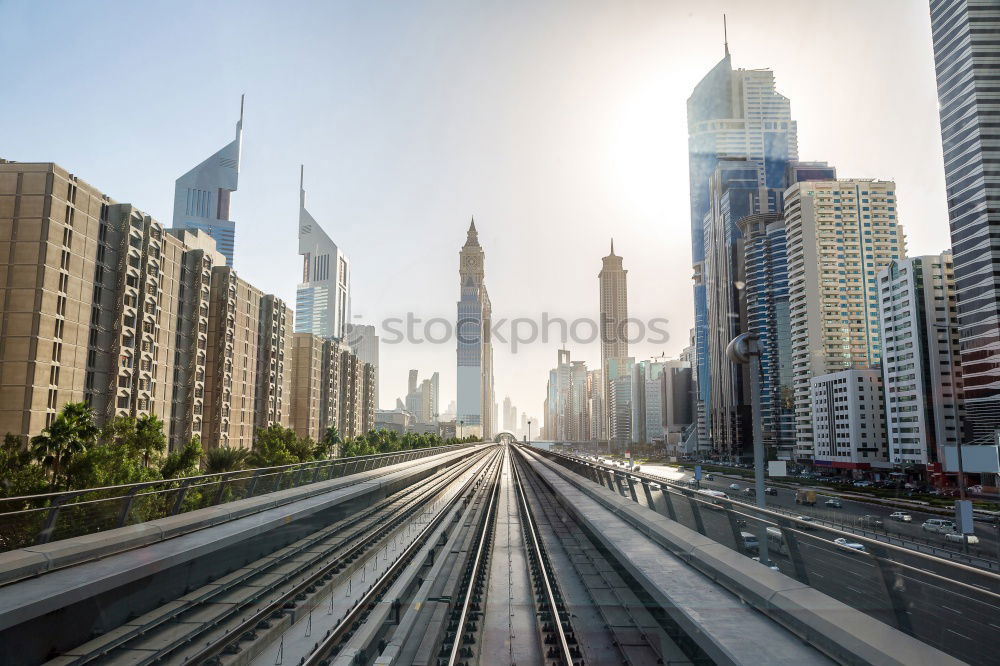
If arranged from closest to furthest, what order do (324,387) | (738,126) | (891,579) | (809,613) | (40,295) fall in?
(891,579) → (809,613) → (40,295) → (324,387) → (738,126)

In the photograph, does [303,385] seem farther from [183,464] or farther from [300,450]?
[183,464]

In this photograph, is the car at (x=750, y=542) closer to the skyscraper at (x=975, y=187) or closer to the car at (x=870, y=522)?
the car at (x=870, y=522)

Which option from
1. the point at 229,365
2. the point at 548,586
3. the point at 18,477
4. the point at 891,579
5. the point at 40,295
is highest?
the point at 40,295

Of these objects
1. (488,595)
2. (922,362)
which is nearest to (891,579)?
(488,595)

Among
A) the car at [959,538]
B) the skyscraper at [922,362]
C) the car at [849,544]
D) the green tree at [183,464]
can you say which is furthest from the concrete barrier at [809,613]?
the skyscraper at [922,362]

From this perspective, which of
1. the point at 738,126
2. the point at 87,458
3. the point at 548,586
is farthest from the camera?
the point at 738,126

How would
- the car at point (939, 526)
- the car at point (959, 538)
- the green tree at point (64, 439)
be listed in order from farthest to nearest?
the car at point (939, 526), the green tree at point (64, 439), the car at point (959, 538)
